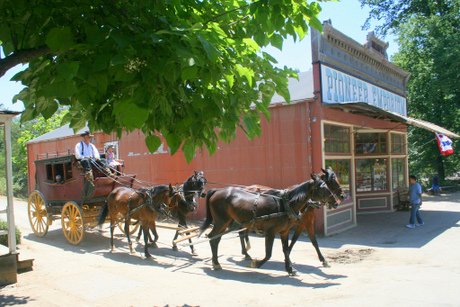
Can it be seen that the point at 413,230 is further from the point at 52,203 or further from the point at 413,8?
the point at 413,8

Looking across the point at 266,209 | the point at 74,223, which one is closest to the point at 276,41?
the point at 266,209

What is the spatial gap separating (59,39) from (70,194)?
30.7 feet

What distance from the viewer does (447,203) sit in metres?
18.9

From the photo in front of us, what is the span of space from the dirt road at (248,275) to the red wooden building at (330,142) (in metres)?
2.22

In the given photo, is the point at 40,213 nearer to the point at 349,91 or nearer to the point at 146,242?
the point at 146,242

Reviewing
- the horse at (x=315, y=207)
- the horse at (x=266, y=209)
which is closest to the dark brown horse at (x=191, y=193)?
the horse at (x=266, y=209)

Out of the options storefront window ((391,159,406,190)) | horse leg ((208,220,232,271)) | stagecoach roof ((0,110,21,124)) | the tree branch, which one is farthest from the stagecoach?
storefront window ((391,159,406,190))

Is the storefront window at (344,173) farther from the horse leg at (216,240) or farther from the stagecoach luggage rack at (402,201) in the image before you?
the horse leg at (216,240)

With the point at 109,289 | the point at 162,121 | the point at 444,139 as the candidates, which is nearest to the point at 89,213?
the point at 109,289

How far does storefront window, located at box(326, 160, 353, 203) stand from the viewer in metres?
12.8

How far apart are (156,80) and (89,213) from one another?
354 inches

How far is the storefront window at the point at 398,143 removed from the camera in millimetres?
16719

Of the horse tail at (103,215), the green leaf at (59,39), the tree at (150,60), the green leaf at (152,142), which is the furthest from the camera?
the horse tail at (103,215)

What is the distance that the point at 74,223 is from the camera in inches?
419
